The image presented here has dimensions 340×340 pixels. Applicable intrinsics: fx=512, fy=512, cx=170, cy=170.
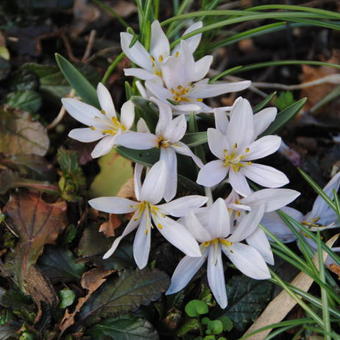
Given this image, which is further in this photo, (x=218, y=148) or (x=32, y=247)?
(x=32, y=247)

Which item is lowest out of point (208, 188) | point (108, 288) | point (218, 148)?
point (108, 288)

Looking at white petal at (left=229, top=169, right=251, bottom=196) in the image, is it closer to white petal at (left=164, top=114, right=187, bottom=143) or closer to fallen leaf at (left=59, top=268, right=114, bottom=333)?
white petal at (left=164, top=114, right=187, bottom=143)

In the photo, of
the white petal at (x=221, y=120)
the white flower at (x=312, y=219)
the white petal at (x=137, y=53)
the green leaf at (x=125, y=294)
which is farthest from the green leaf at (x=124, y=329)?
the white petal at (x=137, y=53)

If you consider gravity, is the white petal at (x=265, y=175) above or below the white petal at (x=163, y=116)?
below

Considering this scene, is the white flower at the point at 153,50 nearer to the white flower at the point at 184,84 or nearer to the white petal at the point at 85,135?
the white flower at the point at 184,84

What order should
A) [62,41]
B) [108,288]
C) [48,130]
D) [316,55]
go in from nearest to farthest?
[108,288] < [48,130] < [62,41] < [316,55]

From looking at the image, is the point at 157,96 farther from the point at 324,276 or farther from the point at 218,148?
the point at 324,276

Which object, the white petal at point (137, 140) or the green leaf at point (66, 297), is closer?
the white petal at point (137, 140)

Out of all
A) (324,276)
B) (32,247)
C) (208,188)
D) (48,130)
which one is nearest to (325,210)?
(324,276)
